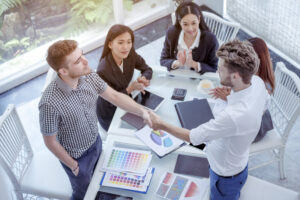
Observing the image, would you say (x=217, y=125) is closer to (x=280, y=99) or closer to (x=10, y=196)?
(x=280, y=99)

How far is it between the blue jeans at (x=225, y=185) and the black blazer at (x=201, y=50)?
1.07m

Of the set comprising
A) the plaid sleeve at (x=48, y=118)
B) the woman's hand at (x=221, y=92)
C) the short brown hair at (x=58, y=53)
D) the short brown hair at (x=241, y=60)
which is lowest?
the woman's hand at (x=221, y=92)

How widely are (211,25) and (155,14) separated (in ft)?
4.31

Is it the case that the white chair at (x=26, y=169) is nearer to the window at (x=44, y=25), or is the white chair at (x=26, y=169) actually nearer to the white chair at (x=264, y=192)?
the white chair at (x=264, y=192)

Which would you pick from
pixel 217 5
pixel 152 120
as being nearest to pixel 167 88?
pixel 152 120

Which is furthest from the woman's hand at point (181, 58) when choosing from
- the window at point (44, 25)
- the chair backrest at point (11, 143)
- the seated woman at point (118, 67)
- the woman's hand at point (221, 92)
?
the window at point (44, 25)

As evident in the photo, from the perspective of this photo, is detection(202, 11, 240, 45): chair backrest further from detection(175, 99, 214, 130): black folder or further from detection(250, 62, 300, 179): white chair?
detection(175, 99, 214, 130): black folder

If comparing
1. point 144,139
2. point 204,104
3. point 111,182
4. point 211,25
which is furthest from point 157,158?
point 211,25

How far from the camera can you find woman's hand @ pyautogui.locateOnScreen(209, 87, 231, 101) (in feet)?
8.65

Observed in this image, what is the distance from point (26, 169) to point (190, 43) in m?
1.60

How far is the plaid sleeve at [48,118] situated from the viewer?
2.13 m

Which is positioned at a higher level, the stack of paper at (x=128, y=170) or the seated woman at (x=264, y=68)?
the seated woman at (x=264, y=68)

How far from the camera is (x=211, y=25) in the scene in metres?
3.73

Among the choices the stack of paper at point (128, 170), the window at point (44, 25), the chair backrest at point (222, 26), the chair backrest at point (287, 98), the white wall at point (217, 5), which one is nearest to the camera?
the stack of paper at point (128, 170)
